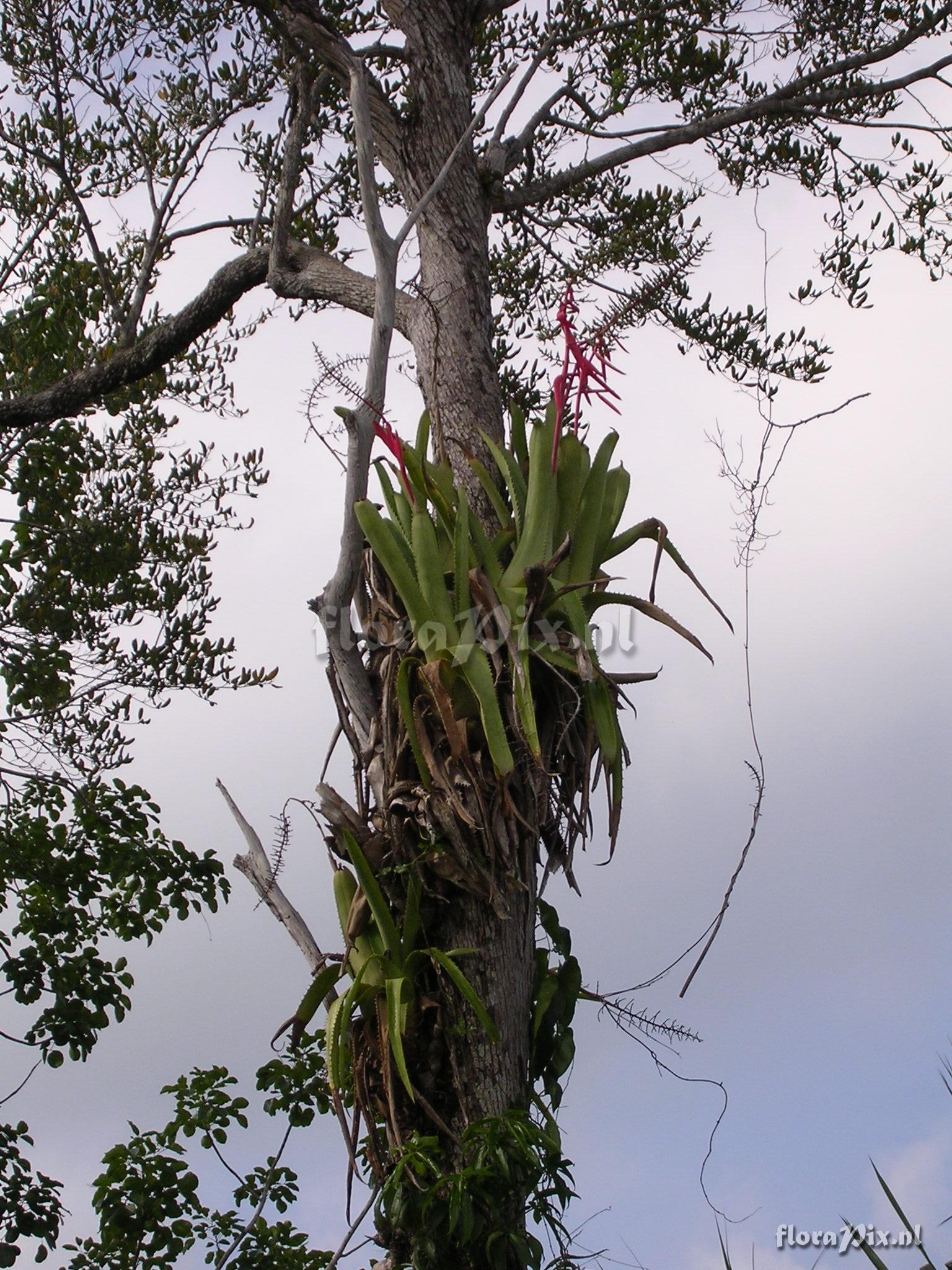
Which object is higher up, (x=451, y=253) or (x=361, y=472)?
(x=451, y=253)

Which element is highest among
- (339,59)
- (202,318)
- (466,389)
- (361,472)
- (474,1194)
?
(339,59)

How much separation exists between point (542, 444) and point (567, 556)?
11.5 inches

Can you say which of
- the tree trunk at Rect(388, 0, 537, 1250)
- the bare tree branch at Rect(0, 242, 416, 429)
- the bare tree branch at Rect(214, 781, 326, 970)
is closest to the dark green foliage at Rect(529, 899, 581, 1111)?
the tree trunk at Rect(388, 0, 537, 1250)

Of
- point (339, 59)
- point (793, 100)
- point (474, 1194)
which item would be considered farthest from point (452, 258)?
point (474, 1194)

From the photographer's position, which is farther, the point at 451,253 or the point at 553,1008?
the point at 451,253

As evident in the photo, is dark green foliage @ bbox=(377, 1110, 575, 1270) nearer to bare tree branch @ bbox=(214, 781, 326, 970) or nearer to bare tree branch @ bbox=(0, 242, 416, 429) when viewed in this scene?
bare tree branch @ bbox=(214, 781, 326, 970)

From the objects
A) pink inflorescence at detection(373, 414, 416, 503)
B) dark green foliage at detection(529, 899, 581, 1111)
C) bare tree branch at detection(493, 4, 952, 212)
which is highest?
bare tree branch at detection(493, 4, 952, 212)

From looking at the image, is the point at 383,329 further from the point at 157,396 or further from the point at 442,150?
the point at 157,396

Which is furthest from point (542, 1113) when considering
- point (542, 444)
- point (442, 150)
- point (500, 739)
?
point (442, 150)

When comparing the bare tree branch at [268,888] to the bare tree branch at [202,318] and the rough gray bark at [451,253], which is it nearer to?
the rough gray bark at [451,253]

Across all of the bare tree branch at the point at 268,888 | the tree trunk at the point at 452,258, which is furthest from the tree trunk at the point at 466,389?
the bare tree branch at the point at 268,888

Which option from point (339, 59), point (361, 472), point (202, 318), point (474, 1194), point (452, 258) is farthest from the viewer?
point (202, 318)

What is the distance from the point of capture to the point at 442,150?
3.89 meters

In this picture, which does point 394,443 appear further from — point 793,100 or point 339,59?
point 793,100
